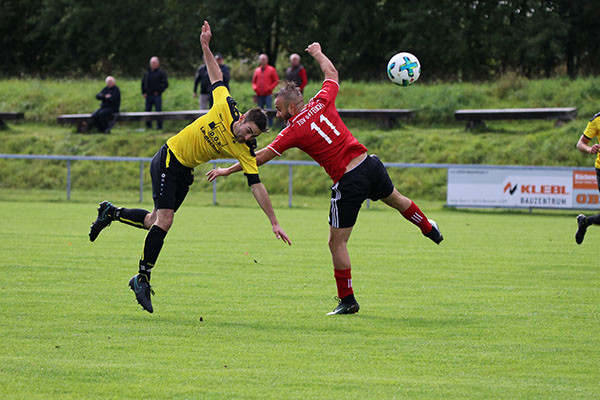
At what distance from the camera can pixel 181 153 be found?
7867 mm

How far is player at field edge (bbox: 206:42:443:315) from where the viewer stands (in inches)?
296

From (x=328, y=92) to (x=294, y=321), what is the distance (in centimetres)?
202

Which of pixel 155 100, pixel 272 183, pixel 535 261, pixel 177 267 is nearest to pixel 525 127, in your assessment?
pixel 272 183

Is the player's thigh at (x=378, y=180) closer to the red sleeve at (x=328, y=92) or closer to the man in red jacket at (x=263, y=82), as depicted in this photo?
the red sleeve at (x=328, y=92)

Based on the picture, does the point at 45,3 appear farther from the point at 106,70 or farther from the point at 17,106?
the point at 17,106

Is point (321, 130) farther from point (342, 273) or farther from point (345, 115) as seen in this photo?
point (345, 115)

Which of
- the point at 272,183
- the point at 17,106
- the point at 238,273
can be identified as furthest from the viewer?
the point at 17,106

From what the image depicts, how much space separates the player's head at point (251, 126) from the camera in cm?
736

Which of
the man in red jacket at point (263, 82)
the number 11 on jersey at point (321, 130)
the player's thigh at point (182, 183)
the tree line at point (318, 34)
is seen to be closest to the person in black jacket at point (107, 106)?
the man in red jacket at point (263, 82)

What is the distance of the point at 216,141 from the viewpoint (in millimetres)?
7703

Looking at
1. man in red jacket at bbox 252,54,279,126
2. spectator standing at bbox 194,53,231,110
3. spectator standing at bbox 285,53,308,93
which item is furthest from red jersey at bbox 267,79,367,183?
man in red jacket at bbox 252,54,279,126

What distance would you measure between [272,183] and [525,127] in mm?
8306

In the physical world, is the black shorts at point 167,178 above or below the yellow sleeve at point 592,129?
below

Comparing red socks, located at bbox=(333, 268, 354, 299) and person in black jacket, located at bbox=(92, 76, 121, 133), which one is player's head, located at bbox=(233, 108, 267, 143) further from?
person in black jacket, located at bbox=(92, 76, 121, 133)
